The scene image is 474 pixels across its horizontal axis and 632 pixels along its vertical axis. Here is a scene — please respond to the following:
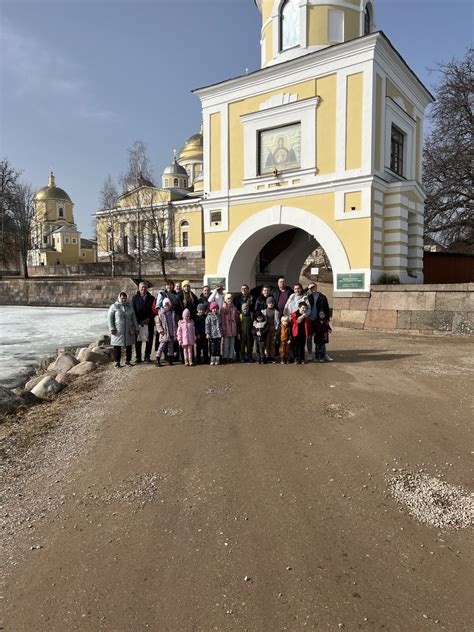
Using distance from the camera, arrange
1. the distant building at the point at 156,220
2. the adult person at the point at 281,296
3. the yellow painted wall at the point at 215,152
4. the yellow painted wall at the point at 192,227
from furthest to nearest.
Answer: the yellow painted wall at the point at 192,227
the distant building at the point at 156,220
the yellow painted wall at the point at 215,152
the adult person at the point at 281,296

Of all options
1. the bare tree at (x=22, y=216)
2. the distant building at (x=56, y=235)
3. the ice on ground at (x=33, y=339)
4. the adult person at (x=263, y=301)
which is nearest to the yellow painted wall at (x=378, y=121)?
the adult person at (x=263, y=301)

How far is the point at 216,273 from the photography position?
53.9 feet

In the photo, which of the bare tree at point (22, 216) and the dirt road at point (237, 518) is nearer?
the dirt road at point (237, 518)

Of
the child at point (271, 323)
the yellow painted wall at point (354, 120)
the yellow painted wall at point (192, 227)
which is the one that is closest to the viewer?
the child at point (271, 323)

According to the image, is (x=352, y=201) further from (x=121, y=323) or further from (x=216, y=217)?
(x=121, y=323)

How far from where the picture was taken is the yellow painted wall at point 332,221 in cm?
1312

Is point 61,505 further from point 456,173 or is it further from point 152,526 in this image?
point 456,173

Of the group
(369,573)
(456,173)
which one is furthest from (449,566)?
(456,173)

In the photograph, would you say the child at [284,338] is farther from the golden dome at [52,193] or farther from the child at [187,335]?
the golden dome at [52,193]

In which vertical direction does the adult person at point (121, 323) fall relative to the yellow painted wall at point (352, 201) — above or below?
below

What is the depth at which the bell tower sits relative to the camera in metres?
14.8

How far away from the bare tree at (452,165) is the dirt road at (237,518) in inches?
709

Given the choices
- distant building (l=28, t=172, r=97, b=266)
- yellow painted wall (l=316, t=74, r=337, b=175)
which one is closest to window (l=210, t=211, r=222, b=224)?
yellow painted wall (l=316, t=74, r=337, b=175)

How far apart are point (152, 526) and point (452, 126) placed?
23235 millimetres
